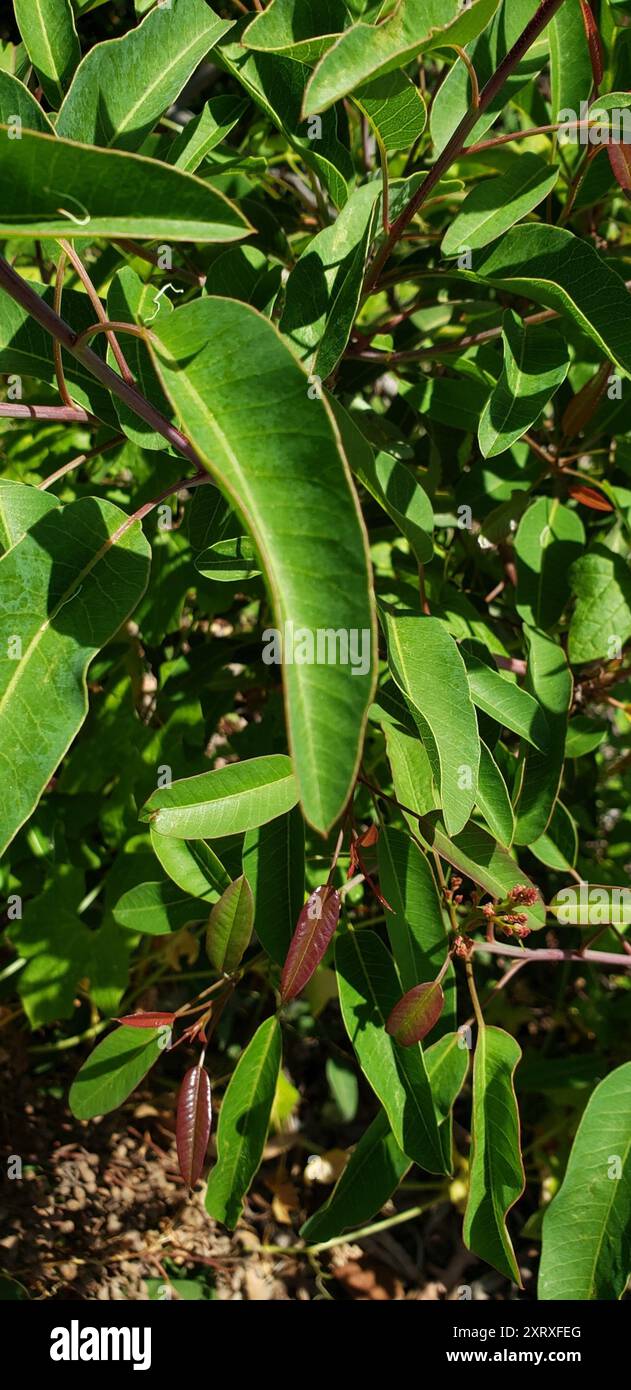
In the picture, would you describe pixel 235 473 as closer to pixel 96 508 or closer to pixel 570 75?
pixel 96 508

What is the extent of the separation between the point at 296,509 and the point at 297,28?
0.54 metres

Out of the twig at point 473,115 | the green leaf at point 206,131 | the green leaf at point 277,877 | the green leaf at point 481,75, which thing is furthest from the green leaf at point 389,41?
the green leaf at point 277,877

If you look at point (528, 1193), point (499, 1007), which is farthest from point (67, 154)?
point (528, 1193)

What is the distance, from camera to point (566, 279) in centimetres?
97

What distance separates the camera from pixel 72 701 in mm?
801

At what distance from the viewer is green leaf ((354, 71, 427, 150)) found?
919 mm

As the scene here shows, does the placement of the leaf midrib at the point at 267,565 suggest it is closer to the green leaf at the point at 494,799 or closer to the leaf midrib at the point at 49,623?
the leaf midrib at the point at 49,623

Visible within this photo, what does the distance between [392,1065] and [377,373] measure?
0.86 m

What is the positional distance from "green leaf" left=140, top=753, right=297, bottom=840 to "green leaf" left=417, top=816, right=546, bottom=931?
0.49ft

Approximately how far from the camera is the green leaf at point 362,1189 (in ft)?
3.81

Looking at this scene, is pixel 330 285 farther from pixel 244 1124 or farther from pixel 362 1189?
pixel 362 1189

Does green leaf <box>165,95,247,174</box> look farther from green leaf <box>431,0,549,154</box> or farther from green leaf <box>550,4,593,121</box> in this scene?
green leaf <box>550,4,593,121</box>

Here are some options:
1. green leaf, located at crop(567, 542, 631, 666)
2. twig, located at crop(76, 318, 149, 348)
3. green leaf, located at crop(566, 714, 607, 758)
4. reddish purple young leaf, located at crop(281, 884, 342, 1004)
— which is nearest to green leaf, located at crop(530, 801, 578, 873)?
green leaf, located at crop(566, 714, 607, 758)
